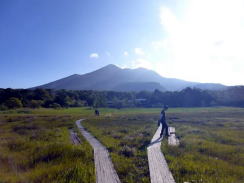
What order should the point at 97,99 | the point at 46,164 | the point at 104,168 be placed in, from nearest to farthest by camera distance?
the point at 104,168 → the point at 46,164 → the point at 97,99

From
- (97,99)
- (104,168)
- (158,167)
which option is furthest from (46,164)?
(97,99)

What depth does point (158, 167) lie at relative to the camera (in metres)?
10.2

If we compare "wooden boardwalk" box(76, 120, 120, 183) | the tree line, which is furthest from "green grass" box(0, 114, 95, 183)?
the tree line

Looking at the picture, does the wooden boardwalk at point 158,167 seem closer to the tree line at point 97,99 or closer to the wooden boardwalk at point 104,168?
the wooden boardwalk at point 104,168

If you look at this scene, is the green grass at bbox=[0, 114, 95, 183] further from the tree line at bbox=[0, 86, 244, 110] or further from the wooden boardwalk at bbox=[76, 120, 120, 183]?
the tree line at bbox=[0, 86, 244, 110]

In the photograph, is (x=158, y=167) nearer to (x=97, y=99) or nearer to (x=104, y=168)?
(x=104, y=168)

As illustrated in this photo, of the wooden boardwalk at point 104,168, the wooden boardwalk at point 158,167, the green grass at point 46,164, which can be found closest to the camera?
the wooden boardwalk at point 158,167

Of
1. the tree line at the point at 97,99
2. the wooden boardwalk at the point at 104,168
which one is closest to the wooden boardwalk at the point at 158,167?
the wooden boardwalk at the point at 104,168

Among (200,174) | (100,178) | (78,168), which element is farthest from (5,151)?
(200,174)

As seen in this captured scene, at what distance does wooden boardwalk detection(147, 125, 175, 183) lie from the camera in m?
8.76

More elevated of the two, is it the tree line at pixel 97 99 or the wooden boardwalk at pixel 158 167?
the tree line at pixel 97 99

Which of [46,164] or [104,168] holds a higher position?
[104,168]

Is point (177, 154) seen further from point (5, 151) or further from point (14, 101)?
point (14, 101)

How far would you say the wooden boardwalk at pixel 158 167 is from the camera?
8.76 meters
